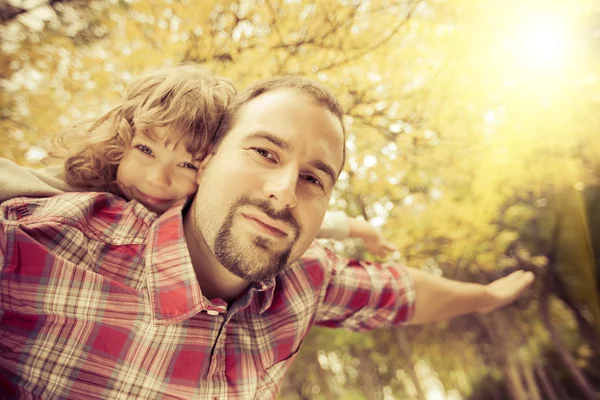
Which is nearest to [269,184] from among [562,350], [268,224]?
[268,224]

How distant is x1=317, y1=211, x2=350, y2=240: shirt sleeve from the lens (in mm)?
2184

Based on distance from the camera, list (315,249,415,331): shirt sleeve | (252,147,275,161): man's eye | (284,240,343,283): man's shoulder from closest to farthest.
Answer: (252,147,275,161): man's eye
(284,240,343,283): man's shoulder
(315,249,415,331): shirt sleeve

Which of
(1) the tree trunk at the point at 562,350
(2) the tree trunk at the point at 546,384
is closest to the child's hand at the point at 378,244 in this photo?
(1) the tree trunk at the point at 562,350

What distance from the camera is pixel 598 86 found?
130 inches

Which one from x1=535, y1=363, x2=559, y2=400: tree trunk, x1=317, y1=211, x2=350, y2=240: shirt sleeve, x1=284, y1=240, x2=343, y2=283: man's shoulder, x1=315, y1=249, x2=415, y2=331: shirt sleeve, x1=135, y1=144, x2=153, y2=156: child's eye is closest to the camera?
x1=135, y1=144, x2=153, y2=156: child's eye

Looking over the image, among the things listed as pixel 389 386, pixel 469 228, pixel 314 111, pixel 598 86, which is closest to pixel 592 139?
pixel 598 86

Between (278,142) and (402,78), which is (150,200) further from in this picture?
(402,78)

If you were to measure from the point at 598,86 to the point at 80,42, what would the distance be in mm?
4848

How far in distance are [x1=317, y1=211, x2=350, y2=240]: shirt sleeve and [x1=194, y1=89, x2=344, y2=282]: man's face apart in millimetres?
569

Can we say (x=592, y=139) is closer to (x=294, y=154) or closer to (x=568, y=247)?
(x=568, y=247)

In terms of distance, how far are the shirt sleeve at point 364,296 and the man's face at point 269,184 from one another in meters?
0.66

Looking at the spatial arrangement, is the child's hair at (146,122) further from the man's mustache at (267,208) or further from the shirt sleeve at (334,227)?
the shirt sleeve at (334,227)

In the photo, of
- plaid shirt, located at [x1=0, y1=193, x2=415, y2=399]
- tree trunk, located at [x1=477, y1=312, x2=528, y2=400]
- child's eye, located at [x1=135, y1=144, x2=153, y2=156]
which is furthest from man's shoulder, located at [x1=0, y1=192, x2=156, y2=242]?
tree trunk, located at [x1=477, y1=312, x2=528, y2=400]

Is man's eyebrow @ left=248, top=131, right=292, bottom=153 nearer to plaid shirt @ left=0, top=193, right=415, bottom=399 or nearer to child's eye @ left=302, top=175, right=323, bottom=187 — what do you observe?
child's eye @ left=302, top=175, right=323, bottom=187
